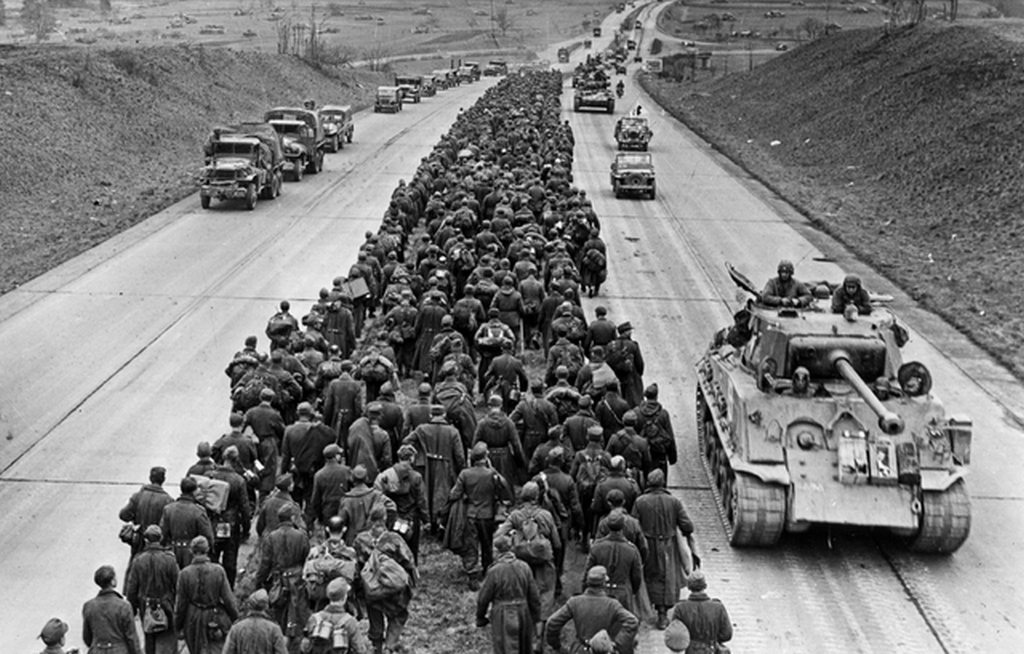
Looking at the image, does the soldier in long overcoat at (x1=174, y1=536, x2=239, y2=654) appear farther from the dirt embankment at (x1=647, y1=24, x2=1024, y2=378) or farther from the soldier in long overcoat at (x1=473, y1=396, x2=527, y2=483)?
the dirt embankment at (x1=647, y1=24, x2=1024, y2=378)

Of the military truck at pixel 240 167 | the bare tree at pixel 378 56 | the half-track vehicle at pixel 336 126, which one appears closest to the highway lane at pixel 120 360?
the military truck at pixel 240 167

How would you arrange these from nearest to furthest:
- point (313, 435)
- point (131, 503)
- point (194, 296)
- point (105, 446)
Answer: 1. point (131, 503)
2. point (313, 435)
3. point (105, 446)
4. point (194, 296)

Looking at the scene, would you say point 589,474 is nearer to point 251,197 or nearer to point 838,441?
point 838,441

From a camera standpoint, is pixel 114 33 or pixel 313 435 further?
pixel 114 33

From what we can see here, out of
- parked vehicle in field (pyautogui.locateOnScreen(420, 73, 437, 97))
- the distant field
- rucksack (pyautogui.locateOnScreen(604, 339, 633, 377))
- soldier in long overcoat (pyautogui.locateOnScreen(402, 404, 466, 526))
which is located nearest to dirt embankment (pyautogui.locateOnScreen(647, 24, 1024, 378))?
rucksack (pyautogui.locateOnScreen(604, 339, 633, 377))

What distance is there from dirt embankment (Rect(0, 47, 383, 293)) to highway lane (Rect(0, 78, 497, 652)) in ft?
5.03

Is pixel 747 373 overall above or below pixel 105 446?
above

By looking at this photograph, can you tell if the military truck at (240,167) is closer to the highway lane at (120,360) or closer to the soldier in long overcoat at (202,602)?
the highway lane at (120,360)

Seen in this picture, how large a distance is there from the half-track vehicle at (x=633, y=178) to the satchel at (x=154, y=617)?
2916 cm

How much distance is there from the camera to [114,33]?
327ft

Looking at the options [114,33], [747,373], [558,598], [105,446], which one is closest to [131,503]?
[558,598]

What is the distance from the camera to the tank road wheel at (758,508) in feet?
44.3

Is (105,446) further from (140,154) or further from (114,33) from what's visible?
(114,33)

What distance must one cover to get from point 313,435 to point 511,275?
22.4 feet
